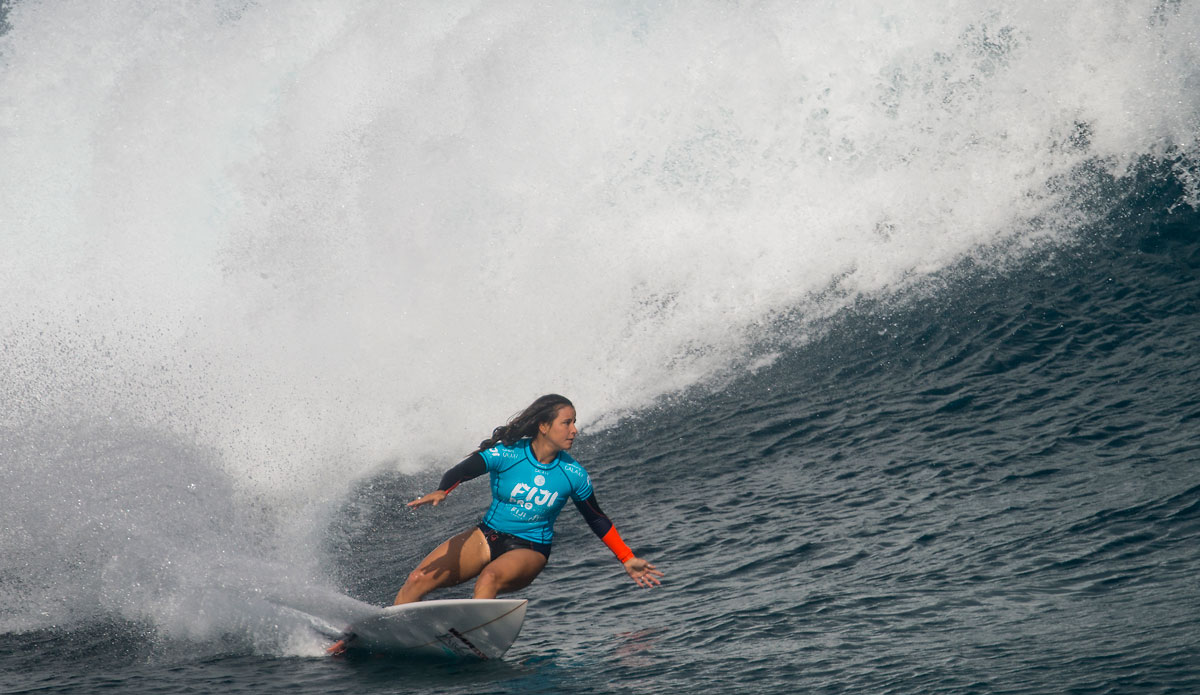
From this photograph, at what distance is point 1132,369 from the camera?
9.84 metres

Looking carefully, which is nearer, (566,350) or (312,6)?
(566,350)

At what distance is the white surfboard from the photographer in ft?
20.8

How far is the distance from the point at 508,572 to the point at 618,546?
68 cm

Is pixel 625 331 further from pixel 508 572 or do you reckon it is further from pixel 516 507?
pixel 508 572

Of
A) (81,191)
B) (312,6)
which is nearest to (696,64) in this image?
(312,6)

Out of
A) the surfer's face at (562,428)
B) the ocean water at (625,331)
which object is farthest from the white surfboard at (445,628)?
the surfer's face at (562,428)

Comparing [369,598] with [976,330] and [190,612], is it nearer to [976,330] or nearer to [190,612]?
[190,612]

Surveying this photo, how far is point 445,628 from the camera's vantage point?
6.53m

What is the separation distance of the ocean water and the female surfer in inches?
19.9

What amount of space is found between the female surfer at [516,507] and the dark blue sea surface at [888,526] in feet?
1.64

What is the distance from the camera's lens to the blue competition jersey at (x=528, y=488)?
7.00m

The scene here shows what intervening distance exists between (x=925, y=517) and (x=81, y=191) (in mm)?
15019

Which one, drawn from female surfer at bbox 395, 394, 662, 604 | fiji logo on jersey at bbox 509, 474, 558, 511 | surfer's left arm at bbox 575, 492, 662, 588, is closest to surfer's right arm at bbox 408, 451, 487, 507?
female surfer at bbox 395, 394, 662, 604

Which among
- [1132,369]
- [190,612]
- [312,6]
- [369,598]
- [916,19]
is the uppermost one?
[312,6]
